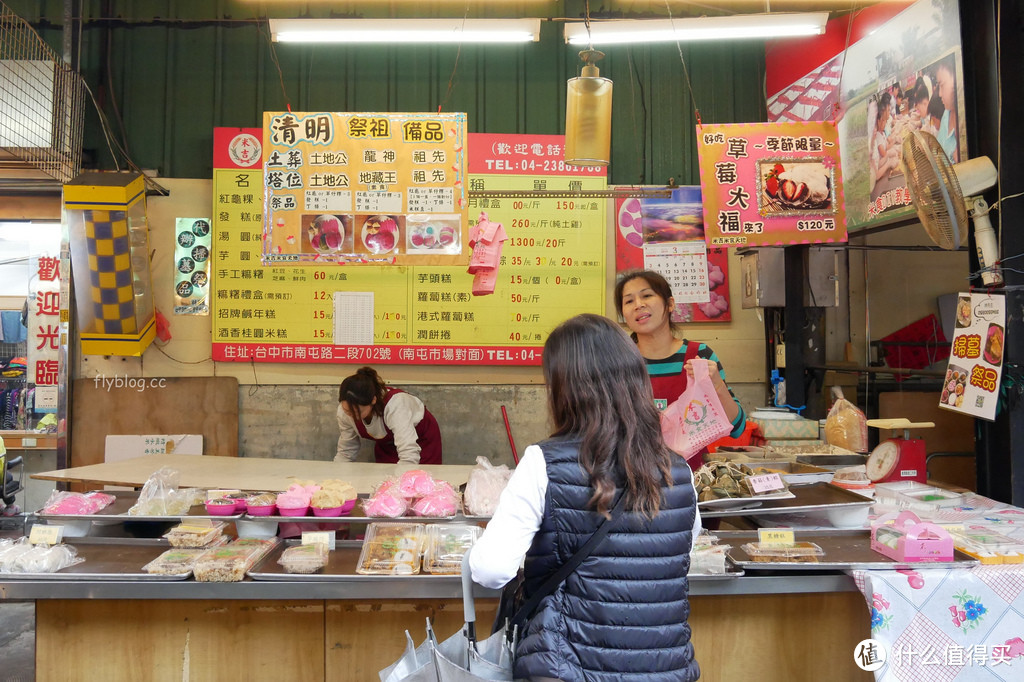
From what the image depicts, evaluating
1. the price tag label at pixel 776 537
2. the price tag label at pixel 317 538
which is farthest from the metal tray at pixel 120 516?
the price tag label at pixel 776 537

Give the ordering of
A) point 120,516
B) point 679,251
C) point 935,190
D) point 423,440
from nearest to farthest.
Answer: point 120,516, point 935,190, point 423,440, point 679,251

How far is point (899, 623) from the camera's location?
222 cm

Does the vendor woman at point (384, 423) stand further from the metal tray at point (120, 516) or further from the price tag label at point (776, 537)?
the price tag label at point (776, 537)

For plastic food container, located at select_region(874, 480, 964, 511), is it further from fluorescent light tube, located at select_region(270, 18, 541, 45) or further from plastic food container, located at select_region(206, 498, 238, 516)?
fluorescent light tube, located at select_region(270, 18, 541, 45)

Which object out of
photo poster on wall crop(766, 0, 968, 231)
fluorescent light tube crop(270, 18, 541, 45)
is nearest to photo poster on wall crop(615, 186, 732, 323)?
photo poster on wall crop(766, 0, 968, 231)

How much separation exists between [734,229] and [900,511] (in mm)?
1908

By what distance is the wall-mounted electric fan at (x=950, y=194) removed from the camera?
307 centimetres

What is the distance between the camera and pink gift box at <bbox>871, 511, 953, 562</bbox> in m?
2.31

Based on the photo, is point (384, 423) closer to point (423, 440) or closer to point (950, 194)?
point (423, 440)

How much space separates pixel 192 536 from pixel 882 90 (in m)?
4.32

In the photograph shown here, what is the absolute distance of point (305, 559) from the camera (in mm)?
2289

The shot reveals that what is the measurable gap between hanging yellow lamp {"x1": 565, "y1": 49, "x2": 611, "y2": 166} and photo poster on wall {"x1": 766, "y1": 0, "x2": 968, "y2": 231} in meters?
1.69

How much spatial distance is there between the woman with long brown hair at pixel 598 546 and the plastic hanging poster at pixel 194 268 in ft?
15.7

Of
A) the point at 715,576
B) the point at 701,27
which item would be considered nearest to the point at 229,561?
the point at 715,576
